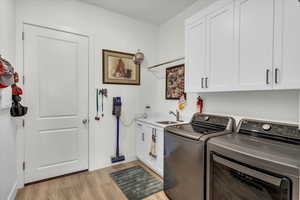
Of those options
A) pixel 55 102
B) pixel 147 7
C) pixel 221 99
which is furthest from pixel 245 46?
pixel 55 102

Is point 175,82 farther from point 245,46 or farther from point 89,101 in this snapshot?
point 89,101

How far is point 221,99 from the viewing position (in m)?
1.91

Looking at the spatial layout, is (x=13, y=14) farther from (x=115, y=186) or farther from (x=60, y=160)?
(x=115, y=186)

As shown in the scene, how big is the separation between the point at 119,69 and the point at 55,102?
→ 3.95 ft

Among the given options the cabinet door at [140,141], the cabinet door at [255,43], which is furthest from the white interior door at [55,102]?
the cabinet door at [255,43]

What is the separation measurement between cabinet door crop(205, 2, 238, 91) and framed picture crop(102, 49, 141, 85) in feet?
5.06

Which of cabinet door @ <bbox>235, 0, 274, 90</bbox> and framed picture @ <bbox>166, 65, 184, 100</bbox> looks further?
framed picture @ <bbox>166, 65, 184, 100</bbox>

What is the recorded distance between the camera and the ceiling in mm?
2318

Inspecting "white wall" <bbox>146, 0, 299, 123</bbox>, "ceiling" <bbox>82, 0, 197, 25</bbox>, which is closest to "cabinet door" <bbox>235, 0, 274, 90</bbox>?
"white wall" <bbox>146, 0, 299, 123</bbox>

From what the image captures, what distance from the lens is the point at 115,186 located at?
2.00 meters

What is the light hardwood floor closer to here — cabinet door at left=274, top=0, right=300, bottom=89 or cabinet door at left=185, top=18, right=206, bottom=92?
cabinet door at left=185, top=18, right=206, bottom=92

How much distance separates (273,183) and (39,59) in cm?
290

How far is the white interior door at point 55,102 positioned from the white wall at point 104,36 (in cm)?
15

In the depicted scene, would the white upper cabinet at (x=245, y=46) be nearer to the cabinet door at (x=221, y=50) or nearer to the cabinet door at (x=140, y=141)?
the cabinet door at (x=221, y=50)
